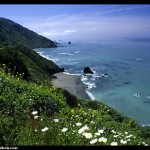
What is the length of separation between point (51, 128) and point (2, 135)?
992mm

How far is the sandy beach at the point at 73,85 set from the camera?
72887 mm

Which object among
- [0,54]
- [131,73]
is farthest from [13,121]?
[131,73]

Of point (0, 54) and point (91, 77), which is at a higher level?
point (0, 54)

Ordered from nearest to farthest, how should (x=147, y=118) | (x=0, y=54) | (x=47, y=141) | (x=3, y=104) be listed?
(x=47, y=141) → (x=3, y=104) → (x=0, y=54) → (x=147, y=118)

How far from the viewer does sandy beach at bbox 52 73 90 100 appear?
72887mm

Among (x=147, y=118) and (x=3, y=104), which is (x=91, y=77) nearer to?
(x=147, y=118)

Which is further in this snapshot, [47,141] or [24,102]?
[24,102]

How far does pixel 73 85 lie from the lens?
8362cm

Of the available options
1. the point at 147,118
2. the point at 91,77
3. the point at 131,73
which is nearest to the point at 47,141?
the point at 147,118

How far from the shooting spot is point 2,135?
6316 mm

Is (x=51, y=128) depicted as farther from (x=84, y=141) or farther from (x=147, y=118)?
(x=147, y=118)

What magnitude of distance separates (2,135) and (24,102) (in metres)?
3.29

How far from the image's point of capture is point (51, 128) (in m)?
6.89
